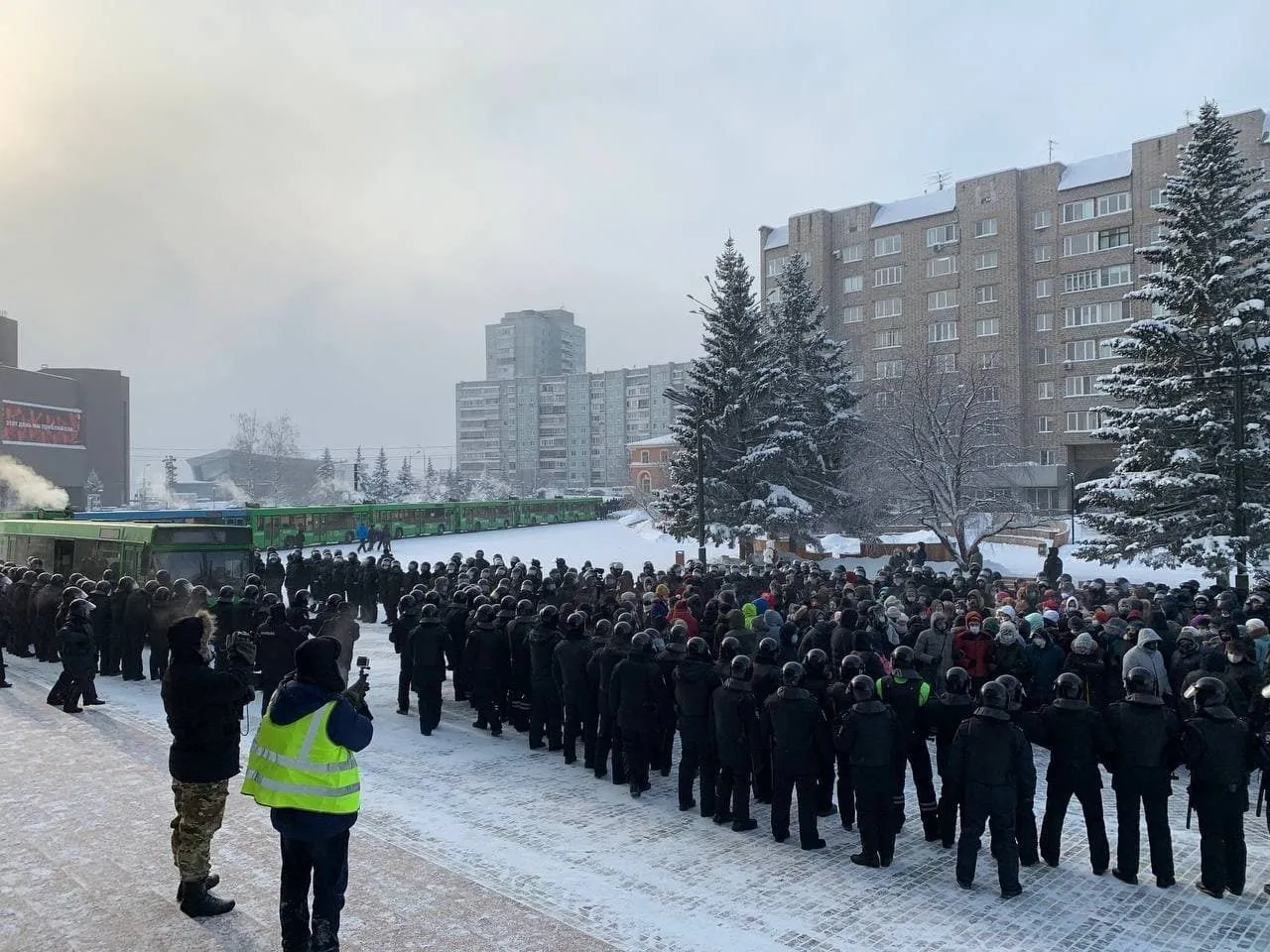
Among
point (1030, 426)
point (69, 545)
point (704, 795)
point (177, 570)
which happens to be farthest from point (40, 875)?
point (1030, 426)

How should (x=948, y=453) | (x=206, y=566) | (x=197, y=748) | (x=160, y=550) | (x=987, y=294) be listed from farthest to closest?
(x=987, y=294)
(x=948, y=453)
(x=206, y=566)
(x=160, y=550)
(x=197, y=748)

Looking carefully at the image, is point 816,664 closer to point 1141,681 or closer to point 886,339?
point 1141,681

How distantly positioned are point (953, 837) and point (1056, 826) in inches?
34.5

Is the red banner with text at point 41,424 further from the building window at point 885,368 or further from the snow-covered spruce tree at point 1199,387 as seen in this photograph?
the snow-covered spruce tree at point 1199,387

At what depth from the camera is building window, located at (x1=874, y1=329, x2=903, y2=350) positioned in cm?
6344

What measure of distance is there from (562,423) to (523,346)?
123 ft

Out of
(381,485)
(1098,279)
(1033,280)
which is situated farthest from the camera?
(381,485)

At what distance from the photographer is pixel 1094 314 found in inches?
2191

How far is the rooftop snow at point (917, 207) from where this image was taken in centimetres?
6141

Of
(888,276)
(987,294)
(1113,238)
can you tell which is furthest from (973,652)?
(888,276)

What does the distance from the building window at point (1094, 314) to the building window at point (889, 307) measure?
36.3 feet

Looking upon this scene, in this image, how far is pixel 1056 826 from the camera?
7.00m

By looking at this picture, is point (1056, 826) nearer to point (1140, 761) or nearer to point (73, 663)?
point (1140, 761)

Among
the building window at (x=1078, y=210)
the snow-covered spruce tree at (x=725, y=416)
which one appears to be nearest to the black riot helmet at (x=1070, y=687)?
the snow-covered spruce tree at (x=725, y=416)
